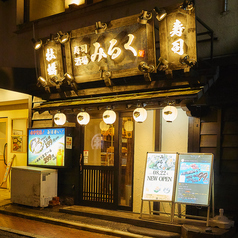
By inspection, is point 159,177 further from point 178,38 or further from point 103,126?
point 178,38

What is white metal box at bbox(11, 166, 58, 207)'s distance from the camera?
10.0 meters

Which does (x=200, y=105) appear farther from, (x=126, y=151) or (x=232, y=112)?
(x=126, y=151)

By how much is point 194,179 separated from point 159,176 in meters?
0.94

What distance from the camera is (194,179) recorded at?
7.66 m

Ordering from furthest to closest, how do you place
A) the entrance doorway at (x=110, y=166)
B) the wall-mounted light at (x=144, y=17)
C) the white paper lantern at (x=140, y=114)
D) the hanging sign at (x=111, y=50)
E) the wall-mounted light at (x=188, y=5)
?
the entrance doorway at (x=110, y=166) → the hanging sign at (x=111, y=50) → the white paper lantern at (x=140, y=114) → the wall-mounted light at (x=144, y=17) → the wall-mounted light at (x=188, y=5)

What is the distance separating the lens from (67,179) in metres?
10.9

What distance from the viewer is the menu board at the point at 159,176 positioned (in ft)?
25.9

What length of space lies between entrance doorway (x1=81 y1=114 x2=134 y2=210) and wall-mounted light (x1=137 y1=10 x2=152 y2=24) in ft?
10.2

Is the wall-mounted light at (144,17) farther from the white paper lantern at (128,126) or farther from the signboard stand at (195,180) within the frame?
the signboard stand at (195,180)

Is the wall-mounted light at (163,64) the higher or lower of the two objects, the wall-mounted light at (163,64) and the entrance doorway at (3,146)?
the higher

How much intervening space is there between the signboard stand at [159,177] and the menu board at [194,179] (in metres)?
0.18

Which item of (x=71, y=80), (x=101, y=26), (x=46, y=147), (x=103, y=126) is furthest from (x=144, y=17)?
(x=46, y=147)

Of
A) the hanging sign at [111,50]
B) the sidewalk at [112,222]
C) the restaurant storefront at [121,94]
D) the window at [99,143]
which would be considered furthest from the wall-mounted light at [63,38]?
the sidewalk at [112,222]

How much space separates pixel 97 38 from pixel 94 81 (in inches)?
53.7
